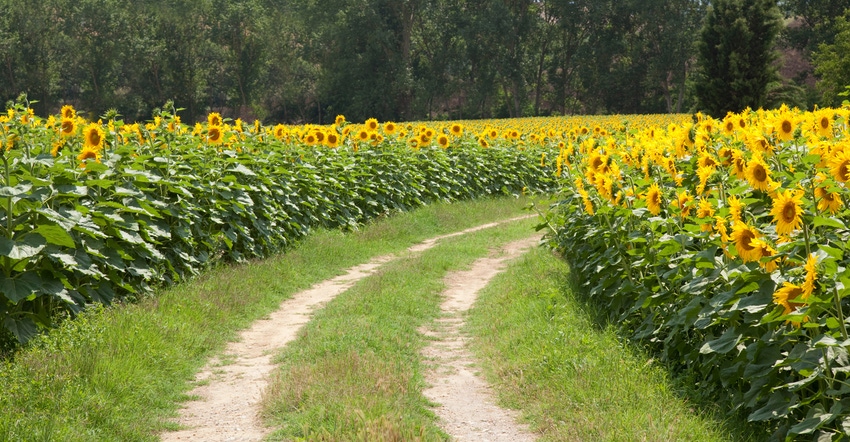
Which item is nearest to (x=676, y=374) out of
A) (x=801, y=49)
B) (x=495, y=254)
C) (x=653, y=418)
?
(x=653, y=418)

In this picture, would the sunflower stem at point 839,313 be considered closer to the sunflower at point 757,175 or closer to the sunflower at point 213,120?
the sunflower at point 757,175

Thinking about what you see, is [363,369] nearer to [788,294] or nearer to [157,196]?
[788,294]

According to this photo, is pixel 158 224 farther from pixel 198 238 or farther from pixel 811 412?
pixel 811 412

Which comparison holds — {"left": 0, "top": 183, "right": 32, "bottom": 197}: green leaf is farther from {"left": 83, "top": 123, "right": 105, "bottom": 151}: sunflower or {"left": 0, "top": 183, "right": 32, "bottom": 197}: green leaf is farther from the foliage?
the foliage

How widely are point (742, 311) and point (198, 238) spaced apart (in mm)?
6037

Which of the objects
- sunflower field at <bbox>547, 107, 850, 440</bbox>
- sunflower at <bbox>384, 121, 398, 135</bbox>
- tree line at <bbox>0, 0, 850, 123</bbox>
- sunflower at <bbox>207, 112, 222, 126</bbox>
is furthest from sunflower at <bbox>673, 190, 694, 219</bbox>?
tree line at <bbox>0, 0, 850, 123</bbox>

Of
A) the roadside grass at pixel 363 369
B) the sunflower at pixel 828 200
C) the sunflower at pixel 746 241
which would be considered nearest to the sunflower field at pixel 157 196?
the roadside grass at pixel 363 369

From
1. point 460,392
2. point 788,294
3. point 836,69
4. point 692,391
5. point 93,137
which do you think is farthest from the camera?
point 836,69

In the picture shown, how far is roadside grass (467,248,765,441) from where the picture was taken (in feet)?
15.2

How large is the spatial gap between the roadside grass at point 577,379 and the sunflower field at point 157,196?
3076 millimetres

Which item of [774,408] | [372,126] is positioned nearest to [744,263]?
[774,408]

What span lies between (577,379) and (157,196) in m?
4.98

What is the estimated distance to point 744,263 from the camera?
178 inches

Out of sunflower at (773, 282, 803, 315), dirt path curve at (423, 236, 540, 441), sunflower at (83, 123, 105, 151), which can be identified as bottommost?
dirt path curve at (423, 236, 540, 441)
